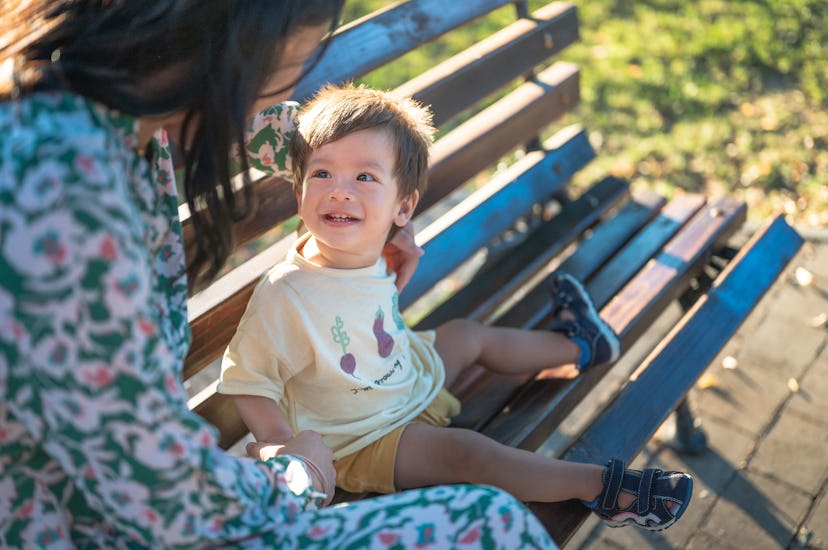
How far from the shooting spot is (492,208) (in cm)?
348

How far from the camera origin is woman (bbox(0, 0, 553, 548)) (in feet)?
4.80

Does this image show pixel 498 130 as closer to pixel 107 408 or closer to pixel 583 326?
pixel 583 326

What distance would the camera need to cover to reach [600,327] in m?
2.99

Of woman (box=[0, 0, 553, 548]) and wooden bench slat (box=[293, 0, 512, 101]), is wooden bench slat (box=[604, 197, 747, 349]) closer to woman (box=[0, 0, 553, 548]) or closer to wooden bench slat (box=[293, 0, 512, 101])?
wooden bench slat (box=[293, 0, 512, 101])

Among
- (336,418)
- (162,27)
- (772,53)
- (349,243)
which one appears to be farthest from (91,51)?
(772,53)

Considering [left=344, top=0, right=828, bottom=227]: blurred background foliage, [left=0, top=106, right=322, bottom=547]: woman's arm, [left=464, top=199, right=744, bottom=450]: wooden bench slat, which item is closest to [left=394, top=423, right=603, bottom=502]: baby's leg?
[left=464, top=199, right=744, bottom=450]: wooden bench slat

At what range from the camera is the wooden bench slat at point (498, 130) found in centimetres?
342

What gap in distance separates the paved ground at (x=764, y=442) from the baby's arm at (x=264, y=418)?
1332 millimetres

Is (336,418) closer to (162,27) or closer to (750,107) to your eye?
(162,27)

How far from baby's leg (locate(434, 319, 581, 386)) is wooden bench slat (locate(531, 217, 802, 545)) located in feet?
0.73

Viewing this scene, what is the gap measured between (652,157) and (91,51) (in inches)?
165

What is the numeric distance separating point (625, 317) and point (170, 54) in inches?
75.7

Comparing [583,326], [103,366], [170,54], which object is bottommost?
[583,326]

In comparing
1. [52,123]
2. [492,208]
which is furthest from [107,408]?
[492,208]
